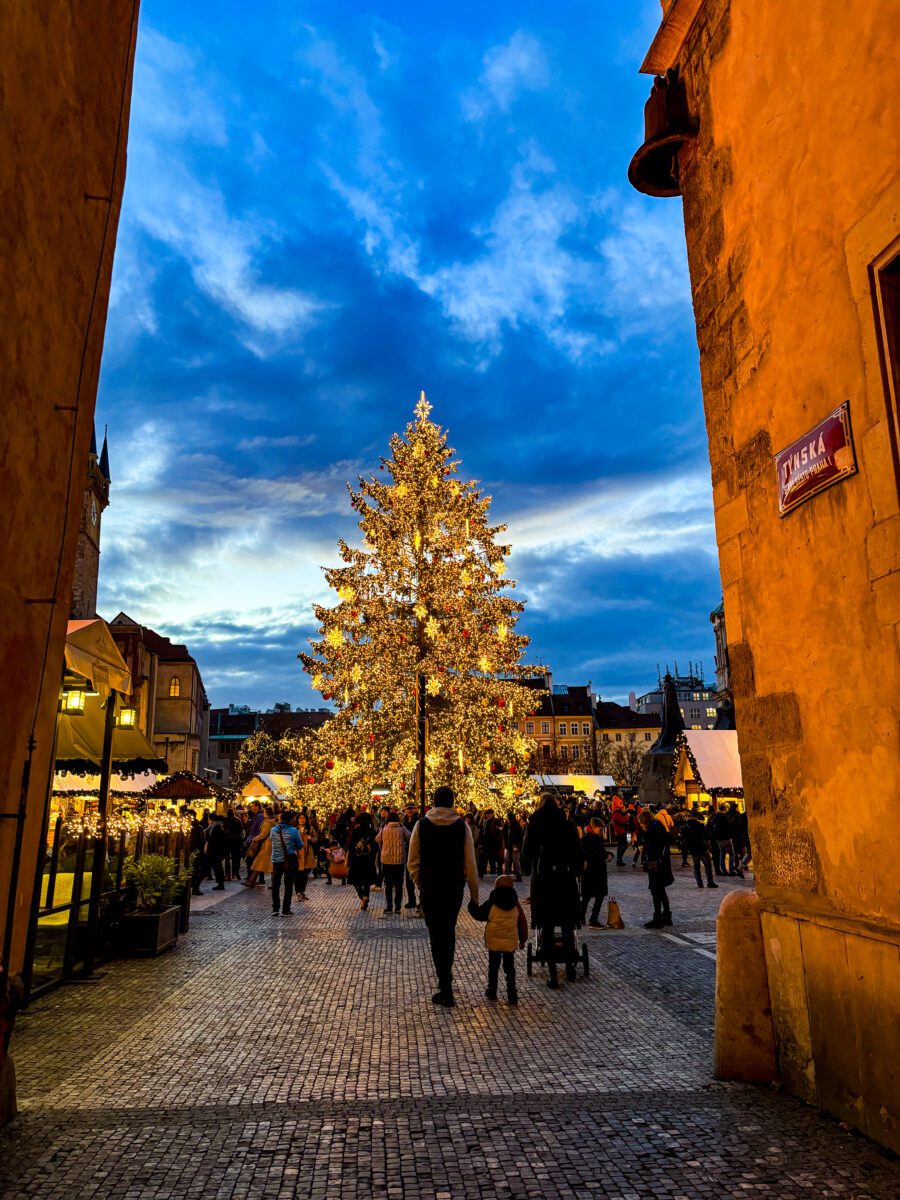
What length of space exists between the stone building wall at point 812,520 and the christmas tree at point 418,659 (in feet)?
66.2

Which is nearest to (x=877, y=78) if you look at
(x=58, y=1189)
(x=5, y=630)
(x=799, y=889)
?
(x=799, y=889)

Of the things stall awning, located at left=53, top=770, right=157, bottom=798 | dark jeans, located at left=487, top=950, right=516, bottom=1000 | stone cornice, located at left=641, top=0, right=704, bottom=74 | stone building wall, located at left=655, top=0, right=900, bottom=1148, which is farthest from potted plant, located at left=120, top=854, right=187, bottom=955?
stone cornice, located at left=641, top=0, right=704, bottom=74

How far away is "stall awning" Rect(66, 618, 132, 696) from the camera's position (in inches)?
314

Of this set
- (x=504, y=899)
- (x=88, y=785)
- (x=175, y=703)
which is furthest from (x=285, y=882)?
(x=175, y=703)

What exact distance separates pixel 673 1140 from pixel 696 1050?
196 centimetres

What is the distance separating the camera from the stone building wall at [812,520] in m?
4.53

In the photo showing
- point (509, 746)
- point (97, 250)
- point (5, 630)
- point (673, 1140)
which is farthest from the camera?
point (509, 746)

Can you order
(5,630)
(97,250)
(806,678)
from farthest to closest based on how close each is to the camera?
(97,250) → (5,630) → (806,678)

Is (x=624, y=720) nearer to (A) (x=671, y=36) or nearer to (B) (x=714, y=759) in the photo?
(B) (x=714, y=759)

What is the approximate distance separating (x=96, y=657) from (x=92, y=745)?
4.71m

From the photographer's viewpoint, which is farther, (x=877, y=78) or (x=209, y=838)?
(x=209, y=838)

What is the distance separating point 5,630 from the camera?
19.5 feet

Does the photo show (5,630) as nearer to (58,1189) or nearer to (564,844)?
(58,1189)

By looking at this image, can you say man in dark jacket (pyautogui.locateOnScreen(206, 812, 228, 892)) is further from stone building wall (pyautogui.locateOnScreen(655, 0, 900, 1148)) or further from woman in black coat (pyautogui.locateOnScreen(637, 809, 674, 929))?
stone building wall (pyautogui.locateOnScreen(655, 0, 900, 1148))
